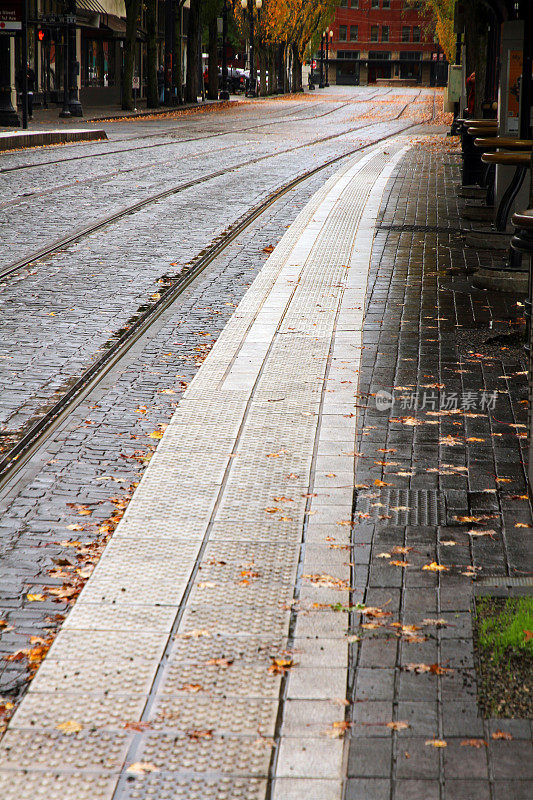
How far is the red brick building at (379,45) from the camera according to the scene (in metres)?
126

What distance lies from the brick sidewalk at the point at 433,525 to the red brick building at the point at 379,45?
401 ft

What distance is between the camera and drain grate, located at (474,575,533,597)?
4.09 m

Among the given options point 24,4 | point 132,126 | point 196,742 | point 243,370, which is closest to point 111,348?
point 243,370

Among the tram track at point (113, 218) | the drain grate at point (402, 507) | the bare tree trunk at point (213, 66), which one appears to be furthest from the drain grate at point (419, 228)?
the bare tree trunk at point (213, 66)

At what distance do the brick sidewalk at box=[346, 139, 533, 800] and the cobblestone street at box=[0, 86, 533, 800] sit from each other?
0.04 feet

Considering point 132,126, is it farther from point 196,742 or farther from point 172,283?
point 196,742

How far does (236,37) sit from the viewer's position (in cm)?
7606

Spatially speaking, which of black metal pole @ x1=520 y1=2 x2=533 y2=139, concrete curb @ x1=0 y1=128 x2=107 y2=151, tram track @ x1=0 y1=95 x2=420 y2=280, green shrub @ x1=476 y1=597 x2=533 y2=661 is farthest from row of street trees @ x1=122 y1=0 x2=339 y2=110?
green shrub @ x1=476 y1=597 x2=533 y2=661

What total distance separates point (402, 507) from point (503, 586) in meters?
0.89

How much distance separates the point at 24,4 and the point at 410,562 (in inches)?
1115

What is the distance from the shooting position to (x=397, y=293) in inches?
388

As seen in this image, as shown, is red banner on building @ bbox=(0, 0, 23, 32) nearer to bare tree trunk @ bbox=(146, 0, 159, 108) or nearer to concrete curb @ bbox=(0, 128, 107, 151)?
concrete curb @ bbox=(0, 128, 107, 151)

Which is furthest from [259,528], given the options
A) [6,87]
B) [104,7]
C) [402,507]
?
[104,7]

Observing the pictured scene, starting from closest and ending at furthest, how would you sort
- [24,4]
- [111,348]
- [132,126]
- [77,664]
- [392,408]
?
[77,664] → [392,408] → [111,348] → [24,4] → [132,126]
